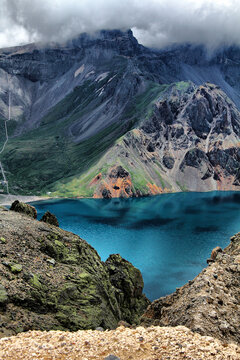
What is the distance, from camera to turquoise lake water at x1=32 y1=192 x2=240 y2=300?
82.3 meters

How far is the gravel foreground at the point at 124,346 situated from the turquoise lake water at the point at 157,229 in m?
54.8

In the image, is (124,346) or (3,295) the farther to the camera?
(3,295)

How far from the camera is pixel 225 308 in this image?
58.2ft

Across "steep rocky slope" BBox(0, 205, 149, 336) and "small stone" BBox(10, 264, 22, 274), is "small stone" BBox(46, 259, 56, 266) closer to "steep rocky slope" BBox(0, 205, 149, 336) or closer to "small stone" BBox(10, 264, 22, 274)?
"steep rocky slope" BBox(0, 205, 149, 336)

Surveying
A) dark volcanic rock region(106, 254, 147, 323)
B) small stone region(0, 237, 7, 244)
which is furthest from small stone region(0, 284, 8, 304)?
dark volcanic rock region(106, 254, 147, 323)

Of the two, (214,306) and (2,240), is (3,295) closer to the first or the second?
(2,240)

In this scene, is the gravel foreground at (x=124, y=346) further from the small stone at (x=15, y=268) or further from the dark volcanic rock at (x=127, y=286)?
the dark volcanic rock at (x=127, y=286)

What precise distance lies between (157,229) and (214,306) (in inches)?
4231

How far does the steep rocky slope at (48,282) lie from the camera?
2145 centimetres

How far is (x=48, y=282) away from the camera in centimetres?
2522

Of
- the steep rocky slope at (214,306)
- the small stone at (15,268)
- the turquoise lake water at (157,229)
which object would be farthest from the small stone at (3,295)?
the turquoise lake water at (157,229)

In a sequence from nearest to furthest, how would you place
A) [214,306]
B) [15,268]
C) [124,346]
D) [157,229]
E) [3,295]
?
[124,346] → [214,306] → [3,295] → [15,268] → [157,229]

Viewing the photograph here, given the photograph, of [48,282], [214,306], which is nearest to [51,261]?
[48,282]

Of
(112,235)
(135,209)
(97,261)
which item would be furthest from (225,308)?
(135,209)
